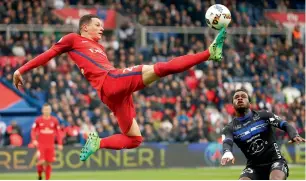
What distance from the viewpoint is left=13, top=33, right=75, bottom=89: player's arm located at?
1077 centimetres

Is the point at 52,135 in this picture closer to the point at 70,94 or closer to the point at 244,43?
the point at 70,94

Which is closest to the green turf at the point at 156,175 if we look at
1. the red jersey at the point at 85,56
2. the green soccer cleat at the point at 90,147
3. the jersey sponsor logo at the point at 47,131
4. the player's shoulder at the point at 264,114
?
the jersey sponsor logo at the point at 47,131

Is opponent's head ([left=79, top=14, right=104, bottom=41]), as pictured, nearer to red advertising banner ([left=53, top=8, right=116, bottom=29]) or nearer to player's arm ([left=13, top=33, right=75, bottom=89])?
player's arm ([left=13, top=33, right=75, bottom=89])

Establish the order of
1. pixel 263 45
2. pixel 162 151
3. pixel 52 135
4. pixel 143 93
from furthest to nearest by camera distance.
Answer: pixel 263 45, pixel 143 93, pixel 162 151, pixel 52 135

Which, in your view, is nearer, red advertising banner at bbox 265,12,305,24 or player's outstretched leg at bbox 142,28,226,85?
player's outstretched leg at bbox 142,28,226,85

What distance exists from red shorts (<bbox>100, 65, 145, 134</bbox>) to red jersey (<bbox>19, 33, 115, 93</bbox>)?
0.45 ft

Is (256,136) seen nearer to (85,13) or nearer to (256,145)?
(256,145)

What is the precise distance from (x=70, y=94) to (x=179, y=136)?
352cm

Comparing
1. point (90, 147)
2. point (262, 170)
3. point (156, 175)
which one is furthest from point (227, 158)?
point (156, 175)

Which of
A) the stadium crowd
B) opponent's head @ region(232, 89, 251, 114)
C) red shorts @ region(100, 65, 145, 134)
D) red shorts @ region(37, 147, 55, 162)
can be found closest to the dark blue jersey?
opponent's head @ region(232, 89, 251, 114)

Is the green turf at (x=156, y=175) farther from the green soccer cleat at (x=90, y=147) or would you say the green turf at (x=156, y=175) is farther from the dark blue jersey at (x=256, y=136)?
the dark blue jersey at (x=256, y=136)

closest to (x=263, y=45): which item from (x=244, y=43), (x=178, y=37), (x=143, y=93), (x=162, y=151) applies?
(x=244, y=43)

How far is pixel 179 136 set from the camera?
25609 mm

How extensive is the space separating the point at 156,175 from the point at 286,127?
11523mm
